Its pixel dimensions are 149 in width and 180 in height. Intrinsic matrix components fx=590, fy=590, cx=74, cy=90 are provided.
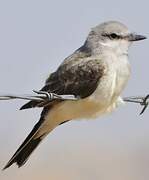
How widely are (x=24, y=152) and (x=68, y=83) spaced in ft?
2.26

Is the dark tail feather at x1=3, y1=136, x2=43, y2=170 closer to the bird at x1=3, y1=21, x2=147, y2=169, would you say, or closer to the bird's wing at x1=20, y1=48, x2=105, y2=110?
the bird at x1=3, y1=21, x2=147, y2=169

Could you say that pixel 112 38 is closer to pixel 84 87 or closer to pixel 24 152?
pixel 84 87

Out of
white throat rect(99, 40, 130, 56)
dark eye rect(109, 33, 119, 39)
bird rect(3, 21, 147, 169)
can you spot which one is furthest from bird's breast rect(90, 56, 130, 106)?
dark eye rect(109, 33, 119, 39)

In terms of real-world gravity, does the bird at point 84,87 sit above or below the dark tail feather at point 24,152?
above

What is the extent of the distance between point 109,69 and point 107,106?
30cm

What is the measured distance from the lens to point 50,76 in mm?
4891

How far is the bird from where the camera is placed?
4660mm

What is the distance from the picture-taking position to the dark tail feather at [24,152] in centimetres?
481

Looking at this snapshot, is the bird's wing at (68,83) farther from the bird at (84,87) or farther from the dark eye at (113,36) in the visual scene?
the dark eye at (113,36)

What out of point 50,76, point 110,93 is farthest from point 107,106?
point 50,76

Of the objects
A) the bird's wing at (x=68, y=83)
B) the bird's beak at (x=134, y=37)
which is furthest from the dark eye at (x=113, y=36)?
the bird's wing at (x=68, y=83)

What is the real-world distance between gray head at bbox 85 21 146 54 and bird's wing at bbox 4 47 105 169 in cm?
20

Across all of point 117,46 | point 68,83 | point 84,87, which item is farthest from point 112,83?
point 117,46

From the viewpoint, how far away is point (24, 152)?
15.9 feet
